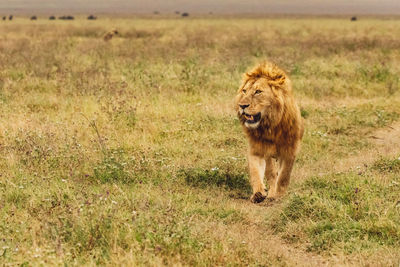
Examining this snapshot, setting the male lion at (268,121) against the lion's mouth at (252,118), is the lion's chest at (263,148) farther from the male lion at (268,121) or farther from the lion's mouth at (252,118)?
the lion's mouth at (252,118)

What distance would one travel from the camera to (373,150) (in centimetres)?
858

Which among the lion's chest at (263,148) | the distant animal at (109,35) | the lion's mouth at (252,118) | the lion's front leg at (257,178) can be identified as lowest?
the distant animal at (109,35)

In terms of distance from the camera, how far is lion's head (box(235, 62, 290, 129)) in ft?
19.4

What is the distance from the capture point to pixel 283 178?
250 inches

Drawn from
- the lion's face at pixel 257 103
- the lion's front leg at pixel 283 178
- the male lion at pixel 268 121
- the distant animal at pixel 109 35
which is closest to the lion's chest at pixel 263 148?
the male lion at pixel 268 121

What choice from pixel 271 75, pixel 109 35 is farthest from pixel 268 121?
pixel 109 35

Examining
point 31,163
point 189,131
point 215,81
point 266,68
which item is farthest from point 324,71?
point 31,163

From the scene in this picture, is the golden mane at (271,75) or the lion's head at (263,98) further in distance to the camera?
the golden mane at (271,75)

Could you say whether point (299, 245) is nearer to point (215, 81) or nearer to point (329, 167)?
point (329, 167)

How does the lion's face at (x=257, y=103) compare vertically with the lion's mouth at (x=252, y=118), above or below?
above

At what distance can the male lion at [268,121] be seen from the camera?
5949mm

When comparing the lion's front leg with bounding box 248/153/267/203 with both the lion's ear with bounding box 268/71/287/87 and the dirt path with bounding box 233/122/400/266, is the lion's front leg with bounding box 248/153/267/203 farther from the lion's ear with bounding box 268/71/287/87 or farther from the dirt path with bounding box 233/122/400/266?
the lion's ear with bounding box 268/71/287/87

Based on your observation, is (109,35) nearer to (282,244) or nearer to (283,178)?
(283,178)

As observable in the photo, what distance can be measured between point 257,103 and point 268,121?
11.0 inches
